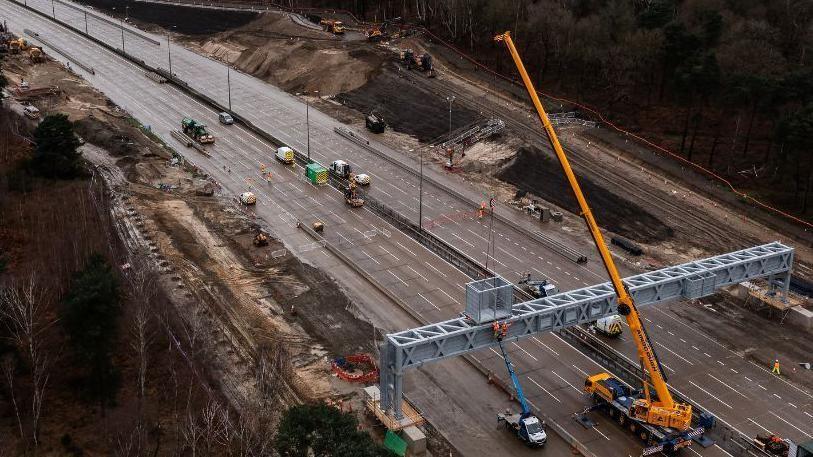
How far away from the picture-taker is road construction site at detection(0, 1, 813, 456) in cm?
6638

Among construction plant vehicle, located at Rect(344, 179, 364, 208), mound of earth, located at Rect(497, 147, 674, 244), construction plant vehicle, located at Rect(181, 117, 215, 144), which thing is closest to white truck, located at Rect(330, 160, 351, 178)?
construction plant vehicle, located at Rect(344, 179, 364, 208)

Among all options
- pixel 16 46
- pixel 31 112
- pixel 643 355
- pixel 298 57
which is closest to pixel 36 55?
pixel 16 46

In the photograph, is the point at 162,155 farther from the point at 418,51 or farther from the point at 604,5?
the point at 604,5

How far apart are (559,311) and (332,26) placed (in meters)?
135

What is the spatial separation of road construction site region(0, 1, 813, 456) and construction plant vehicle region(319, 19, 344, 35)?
3122 centimetres

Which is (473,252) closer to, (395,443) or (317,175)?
(317,175)

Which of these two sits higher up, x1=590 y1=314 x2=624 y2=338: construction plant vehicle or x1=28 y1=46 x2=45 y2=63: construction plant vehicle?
x1=590 y1=314 x2=624 y2=338: construction plant vehicle

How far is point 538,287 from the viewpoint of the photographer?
8338cm

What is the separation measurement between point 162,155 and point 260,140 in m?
16.1

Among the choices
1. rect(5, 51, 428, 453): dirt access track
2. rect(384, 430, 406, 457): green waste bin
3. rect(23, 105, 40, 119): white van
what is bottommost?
rect(5, 51, 428, 453): dirt access track

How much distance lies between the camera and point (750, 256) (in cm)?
7556

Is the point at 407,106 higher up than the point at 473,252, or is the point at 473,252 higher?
the point at 407,106

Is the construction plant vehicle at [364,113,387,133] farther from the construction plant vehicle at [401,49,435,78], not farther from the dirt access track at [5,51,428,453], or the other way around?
the dirt access track at [5,51,428,453]

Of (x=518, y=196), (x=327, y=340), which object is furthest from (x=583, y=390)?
→ (x=518, y=196)
